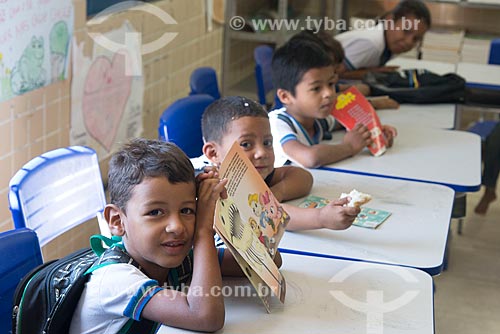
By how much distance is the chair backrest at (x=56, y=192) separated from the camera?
1.98 m

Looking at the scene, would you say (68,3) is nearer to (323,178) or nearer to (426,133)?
(323,178)

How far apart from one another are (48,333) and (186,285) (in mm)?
309

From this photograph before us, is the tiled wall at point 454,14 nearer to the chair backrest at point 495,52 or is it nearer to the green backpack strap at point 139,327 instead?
the chair backrest at point 495,52

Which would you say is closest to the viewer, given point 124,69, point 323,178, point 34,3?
point 323,178

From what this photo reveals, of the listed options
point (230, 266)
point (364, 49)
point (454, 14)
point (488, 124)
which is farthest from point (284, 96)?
point (454, 14)

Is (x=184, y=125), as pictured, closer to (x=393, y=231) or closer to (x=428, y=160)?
(x=428, y=160)

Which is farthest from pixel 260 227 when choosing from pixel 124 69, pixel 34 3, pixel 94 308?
pixel 124 69

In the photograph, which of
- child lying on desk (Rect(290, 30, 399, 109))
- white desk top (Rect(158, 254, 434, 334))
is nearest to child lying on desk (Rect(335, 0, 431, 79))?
child lying on desk (Rect(290, 30, 399, 109))

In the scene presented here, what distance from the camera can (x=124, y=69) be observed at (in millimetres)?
3717

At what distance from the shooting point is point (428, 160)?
9.00ft

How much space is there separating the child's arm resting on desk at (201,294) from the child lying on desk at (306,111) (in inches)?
40.7

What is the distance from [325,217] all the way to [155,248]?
22.4 inches

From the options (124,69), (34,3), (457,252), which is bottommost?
(457,252)

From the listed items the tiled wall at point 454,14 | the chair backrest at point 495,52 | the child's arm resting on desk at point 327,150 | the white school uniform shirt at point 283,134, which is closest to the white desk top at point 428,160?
the child's arm resting on desk at point 327,150
